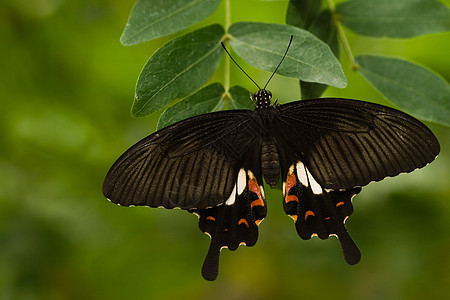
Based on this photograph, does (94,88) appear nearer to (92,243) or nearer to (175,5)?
(92,243)

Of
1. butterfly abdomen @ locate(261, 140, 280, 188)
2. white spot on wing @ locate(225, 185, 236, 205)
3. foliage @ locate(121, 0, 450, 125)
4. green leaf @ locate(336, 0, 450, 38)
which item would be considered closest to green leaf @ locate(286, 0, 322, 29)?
foliage @ locate(121, 0, 450, 125)

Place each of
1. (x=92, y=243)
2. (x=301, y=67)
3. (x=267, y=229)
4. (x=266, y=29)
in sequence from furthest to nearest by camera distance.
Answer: (x=267, y=229) → (x=92, y=243) → (x=266, y=29) → (x=301, y=67)

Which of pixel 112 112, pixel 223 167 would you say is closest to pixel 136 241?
pixel 112 112

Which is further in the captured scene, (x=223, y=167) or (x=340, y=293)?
(x=340, y=293)

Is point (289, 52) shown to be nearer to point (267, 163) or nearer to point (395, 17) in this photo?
point (267, 163)

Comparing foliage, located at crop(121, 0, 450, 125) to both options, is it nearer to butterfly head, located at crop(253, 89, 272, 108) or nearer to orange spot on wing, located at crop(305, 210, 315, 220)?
butterfly head, located at crop(253, 89, 272, 108)
